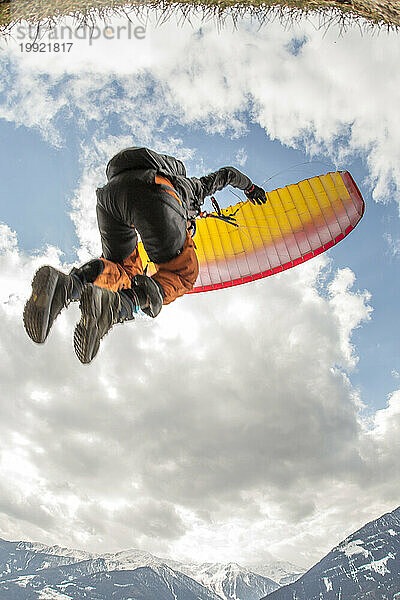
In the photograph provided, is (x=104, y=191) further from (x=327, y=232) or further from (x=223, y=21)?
(x=327, y=232)

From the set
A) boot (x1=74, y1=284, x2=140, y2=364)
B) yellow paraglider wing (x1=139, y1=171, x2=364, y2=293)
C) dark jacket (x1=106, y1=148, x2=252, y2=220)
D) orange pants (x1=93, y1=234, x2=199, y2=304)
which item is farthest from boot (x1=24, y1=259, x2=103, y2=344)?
yellow paraglider wing (x1=139, y1=171, x2=364, y2=293)

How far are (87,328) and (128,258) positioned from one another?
1495 millimetres

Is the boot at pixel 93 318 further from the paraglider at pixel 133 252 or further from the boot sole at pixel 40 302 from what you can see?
the boot sole at pixel 40 302

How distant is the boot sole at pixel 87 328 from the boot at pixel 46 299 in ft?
1.00

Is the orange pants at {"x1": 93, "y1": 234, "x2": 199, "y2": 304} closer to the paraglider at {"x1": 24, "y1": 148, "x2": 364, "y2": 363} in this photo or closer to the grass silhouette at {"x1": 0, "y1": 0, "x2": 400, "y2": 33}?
the paraglider at {"x1": 24, "y1": 148, "x2": 364, "y2": 363}

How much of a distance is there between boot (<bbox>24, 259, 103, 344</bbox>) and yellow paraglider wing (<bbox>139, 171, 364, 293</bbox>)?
5086 millimetres

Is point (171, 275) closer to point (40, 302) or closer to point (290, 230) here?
point (40, 302)

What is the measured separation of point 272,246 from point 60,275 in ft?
19.7

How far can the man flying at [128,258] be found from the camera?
112 inches

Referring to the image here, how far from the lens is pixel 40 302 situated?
2.84m

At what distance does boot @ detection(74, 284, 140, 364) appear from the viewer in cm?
275

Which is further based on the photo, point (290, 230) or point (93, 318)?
point (290, 230)

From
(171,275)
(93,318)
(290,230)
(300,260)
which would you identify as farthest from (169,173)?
(300,260)

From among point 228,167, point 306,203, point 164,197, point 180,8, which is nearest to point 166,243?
point 164,197
